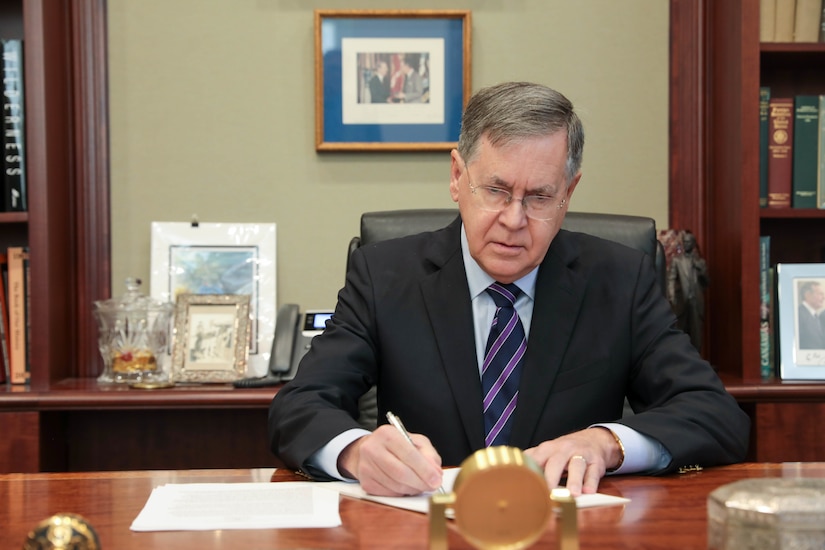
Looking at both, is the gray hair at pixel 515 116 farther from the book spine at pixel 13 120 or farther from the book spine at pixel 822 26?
the book spine at pixel 13 120

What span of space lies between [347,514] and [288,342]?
1.37 m

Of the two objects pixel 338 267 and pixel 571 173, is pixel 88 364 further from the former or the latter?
pixel 571 173

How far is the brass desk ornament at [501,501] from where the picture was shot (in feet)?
2.67

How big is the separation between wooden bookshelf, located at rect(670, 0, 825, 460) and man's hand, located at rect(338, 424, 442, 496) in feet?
4.49

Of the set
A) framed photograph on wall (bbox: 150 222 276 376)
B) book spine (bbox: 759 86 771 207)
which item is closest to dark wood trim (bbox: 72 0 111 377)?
framed photograph on wall (bbox: 150 222 276 376)

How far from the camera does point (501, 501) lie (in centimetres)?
82

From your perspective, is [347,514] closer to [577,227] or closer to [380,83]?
[577,227]

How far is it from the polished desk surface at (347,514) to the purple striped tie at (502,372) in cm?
34

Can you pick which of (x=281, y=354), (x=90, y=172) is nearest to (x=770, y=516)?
(x=281, y=354)

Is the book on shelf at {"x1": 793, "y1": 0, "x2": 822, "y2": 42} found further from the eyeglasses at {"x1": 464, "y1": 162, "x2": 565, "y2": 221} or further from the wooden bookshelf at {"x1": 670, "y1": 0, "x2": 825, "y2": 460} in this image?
the eyeglasses at {"x1": 464, "y1": 162, "x2": 565, "y2": 221}

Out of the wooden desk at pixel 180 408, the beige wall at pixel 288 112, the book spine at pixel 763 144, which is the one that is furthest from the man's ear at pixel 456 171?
the book spine at pixel 763 144

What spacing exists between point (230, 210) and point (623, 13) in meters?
1.34

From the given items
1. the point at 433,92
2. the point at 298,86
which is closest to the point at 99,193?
the point at 298,86

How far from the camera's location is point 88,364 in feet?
9.05
